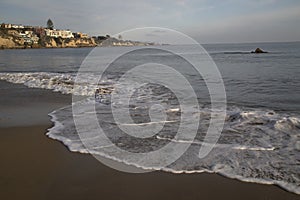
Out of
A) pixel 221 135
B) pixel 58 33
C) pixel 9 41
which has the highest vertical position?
pixel 58 33

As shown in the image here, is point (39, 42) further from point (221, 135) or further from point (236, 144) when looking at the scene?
point (236, 144)

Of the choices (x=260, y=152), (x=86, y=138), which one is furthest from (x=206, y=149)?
(x=86, y=138)

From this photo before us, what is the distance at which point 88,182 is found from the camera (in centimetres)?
300

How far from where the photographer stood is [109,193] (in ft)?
9.09

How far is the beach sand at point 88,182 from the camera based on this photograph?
272 cm

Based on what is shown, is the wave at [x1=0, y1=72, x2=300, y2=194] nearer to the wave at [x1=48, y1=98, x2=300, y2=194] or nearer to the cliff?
the wave at [x1=48, y1=98, x2=300, y2=194]

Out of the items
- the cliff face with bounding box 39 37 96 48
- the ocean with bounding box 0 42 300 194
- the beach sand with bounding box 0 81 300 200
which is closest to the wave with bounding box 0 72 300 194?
the ocean with bounding box 0 42 300 194

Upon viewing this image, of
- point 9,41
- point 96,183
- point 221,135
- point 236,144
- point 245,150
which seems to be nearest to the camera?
point 96,183

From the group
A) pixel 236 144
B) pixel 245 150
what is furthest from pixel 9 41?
pixel 245 150

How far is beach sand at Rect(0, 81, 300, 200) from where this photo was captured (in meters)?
2.72

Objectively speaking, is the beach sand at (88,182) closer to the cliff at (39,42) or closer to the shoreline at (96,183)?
the shoreline at (96,183)

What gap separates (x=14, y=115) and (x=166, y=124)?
390 cm

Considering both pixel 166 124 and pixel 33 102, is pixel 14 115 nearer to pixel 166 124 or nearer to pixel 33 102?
pixel 33 102

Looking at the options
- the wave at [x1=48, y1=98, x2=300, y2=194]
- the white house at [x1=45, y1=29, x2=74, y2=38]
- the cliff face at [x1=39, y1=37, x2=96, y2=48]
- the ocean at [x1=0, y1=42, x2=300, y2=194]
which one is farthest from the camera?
the white house at [x1=45, y1=29, x2=74, y2=38]
